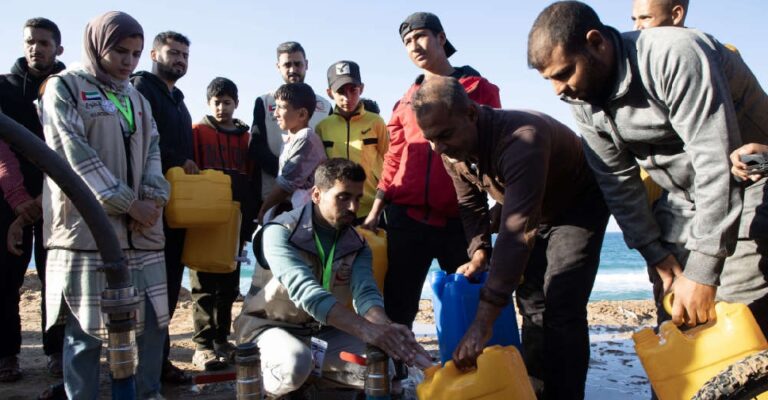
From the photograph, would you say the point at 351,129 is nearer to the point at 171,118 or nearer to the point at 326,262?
the point at 171,118

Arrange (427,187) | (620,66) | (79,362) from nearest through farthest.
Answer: (620,66) < (79,362) < (427,187)

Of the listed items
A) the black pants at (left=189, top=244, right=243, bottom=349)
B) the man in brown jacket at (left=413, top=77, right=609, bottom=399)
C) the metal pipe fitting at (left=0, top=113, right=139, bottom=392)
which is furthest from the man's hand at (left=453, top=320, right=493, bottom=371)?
the black pants at (left=189, top=244, right=243, bottom=349)

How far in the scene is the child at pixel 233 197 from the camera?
4484 millimetres

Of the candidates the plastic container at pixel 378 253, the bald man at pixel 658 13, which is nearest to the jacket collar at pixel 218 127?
the plastic container at pixel 378 253

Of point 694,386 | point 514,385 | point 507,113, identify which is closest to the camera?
point 694,386

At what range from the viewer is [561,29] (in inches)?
87.7

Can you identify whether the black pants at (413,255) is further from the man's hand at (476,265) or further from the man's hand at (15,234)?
the man's hand at (15,234)

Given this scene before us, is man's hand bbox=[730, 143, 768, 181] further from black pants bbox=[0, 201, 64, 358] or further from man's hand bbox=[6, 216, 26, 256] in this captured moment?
black pants bbox=[0, 201, 64, 358]

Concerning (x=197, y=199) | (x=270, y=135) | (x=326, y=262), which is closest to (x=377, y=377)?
(x=326, y=262)

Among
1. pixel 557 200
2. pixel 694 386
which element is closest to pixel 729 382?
pixel 694 386

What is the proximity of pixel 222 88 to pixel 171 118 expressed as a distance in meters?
0.57

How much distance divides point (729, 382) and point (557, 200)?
1.23 m

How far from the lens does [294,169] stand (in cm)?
412

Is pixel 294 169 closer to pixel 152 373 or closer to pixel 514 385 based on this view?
pixel 152 373
